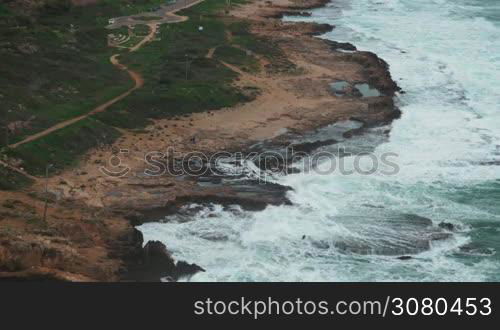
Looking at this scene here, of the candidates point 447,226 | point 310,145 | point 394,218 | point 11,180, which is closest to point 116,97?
point 310,145

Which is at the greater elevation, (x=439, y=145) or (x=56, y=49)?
(x=56, y=49)

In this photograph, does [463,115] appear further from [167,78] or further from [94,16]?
[94,16]

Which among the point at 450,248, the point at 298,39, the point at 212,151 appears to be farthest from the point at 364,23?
the point at 450,248

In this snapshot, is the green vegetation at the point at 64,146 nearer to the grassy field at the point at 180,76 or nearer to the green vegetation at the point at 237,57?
the grassy field at the point at 180,76

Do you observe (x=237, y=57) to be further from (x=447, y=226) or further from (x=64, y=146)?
(x=447, y=226)

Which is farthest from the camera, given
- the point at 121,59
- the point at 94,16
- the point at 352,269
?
the point at 94,16

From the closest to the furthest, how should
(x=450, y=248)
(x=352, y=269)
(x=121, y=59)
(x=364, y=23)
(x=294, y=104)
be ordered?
(x=352, y=269) < (x=450, y=248) < (x=294, y=104) < (x=121, y=59) < (x=364, y=23)

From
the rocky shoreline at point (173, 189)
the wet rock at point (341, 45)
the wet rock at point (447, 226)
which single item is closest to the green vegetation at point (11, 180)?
the rocky shoreline at point (173, 189)
